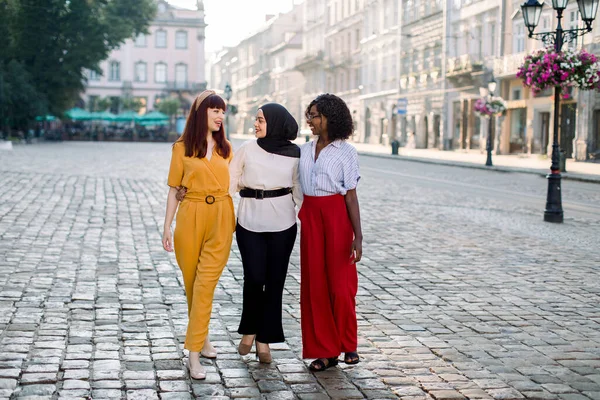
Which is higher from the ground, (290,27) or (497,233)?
(290,27)

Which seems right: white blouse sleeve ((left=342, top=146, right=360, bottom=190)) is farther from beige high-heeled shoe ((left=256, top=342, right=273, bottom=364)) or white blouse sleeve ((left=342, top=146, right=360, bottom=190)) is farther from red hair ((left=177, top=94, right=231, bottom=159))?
beige high-heeled shoe ((left=256, top=342, right=273, bottom=364))

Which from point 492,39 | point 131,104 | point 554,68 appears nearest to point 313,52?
point 131,104

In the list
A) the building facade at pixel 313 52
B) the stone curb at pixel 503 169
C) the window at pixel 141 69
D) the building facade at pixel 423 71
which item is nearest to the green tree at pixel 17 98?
the stone curb at pixel 503 169

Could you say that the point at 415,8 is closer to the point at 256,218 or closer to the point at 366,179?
the point at 366,179

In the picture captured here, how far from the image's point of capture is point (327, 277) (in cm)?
521

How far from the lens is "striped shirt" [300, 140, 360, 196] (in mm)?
5098

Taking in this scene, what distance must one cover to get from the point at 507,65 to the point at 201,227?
126 ft

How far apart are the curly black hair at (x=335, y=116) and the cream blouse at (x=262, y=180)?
1.00 feet

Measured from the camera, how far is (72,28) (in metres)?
50.7

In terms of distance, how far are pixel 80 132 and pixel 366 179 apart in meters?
44.4

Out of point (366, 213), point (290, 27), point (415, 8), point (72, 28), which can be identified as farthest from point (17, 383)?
point (290, 27)

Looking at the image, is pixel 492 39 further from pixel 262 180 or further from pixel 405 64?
pixel 262 180

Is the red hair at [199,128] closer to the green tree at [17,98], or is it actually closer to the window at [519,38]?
the window at [519,38]

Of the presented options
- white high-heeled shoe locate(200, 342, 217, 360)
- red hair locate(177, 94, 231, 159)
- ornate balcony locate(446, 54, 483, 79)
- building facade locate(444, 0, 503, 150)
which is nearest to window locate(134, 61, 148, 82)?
building facade locate(444, 0, 503, 150)
